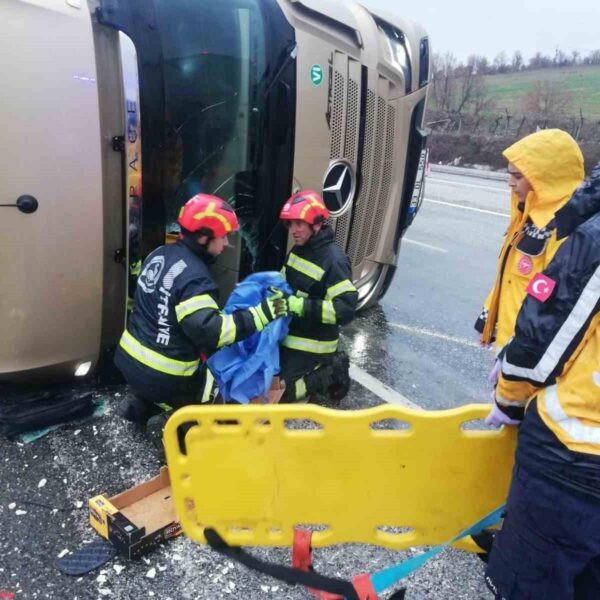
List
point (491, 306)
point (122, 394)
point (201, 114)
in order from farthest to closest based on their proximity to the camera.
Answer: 1. point (122, 394)
2. point (201, 114)
3. point (491, 306)

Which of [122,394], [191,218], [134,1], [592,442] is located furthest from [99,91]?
[592,442]

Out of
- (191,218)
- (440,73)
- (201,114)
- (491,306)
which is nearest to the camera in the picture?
(191,218)

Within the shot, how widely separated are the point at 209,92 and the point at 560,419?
8.80 ft

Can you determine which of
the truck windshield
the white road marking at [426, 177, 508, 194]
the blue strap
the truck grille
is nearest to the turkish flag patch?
the blue strap

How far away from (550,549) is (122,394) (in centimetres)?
276

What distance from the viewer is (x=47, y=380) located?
11.7ft

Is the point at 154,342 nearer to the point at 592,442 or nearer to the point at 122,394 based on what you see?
the point at 122,394

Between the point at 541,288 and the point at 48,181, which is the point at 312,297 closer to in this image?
the point at 48,181

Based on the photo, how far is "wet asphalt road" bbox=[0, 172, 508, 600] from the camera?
2.46 metres

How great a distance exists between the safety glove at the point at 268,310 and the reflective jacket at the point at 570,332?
1647 mm

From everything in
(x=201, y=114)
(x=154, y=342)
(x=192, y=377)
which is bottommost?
(x=192, y=377)

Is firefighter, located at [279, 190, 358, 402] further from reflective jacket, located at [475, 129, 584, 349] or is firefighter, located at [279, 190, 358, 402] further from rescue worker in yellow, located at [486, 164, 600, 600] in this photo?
rescue worker in yellow, located at [486, 164, 600, 600]

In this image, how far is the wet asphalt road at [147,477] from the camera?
8.06 ft

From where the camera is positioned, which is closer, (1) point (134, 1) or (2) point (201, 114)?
(1) point (134, 1)
